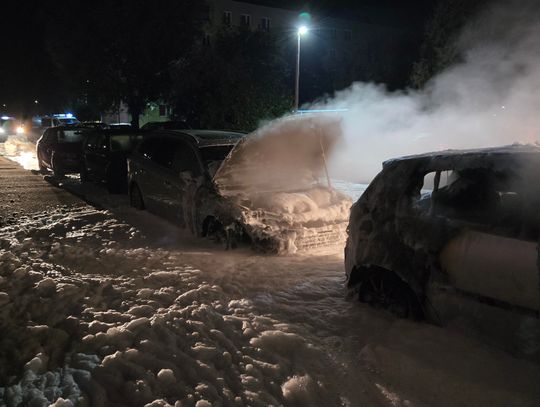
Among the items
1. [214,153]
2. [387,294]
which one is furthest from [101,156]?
[387,294]

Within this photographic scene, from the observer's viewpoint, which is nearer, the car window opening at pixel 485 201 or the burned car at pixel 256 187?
the car window opening at pixel 485 201

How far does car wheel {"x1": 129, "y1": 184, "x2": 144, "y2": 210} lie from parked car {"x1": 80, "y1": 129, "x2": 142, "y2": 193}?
7.53 feet

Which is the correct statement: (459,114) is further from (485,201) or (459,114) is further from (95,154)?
(95,154)

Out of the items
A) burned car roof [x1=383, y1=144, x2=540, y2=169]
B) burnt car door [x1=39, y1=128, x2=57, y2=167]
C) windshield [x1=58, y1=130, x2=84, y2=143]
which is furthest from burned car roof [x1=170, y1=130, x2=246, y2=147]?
burnt car door [x1=39, y1=128, x2=57, y2=167]

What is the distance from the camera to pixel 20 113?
173 feet

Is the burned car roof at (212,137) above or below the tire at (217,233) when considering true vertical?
above

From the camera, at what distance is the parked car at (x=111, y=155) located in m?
11.6

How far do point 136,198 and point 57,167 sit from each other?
22.2 ft

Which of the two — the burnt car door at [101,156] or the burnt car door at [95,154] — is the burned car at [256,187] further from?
the burnt car door at [95,154]

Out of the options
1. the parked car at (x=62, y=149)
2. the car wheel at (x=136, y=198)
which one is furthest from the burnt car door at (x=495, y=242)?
the parked car at (x=62, y=149)

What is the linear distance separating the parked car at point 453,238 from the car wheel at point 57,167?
1231cm

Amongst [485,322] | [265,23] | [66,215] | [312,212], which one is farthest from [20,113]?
[485,322]

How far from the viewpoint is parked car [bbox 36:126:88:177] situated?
14.6 m

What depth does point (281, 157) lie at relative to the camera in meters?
7.43
